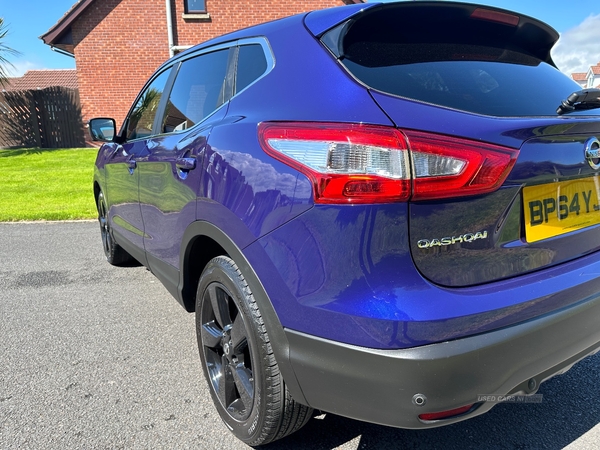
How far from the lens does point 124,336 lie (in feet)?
10.7

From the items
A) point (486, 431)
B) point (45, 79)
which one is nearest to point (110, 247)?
point (486, 431)

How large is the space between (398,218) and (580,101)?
977mm

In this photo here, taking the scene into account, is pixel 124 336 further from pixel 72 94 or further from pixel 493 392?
pixel 72 94

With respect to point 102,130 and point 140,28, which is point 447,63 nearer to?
point 102,130

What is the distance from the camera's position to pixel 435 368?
4.66 feet

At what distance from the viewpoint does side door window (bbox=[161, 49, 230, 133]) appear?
8.12 ft

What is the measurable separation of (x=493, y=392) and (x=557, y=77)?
145 cm

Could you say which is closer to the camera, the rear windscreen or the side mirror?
the rear windscreen

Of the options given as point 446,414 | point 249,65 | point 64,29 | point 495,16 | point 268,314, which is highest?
point 64,29

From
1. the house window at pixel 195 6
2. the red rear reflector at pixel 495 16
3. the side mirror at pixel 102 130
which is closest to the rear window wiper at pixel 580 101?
the red rear reflector at pixel 495 16

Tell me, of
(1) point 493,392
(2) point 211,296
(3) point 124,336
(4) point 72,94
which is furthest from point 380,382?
(4) point 72,94

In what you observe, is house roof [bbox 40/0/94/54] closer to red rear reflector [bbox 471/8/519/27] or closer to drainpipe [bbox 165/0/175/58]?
drainpipe [bbox 165/0/175/58]

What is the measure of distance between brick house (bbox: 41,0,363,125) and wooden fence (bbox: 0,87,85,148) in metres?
1.57

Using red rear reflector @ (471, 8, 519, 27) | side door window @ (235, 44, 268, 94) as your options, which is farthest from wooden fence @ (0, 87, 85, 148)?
red rear reflector @ (471, 8, 519, 27)
